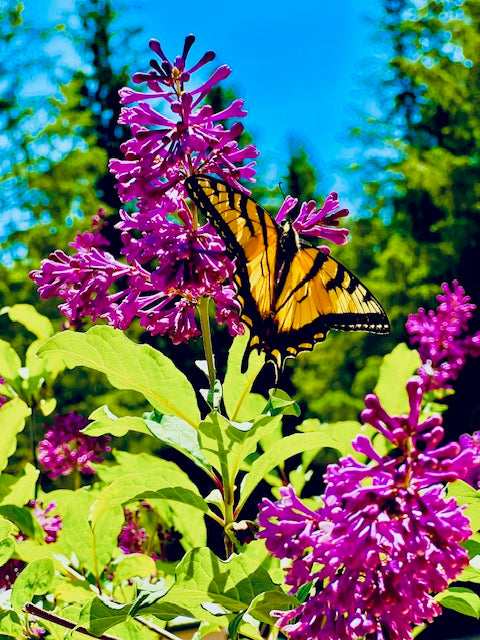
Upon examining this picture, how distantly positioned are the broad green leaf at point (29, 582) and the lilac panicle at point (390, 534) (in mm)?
541

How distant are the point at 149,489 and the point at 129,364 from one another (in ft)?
0.74

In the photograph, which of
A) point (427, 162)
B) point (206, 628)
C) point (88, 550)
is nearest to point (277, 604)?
point (206, 628)

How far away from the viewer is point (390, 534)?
79 cm

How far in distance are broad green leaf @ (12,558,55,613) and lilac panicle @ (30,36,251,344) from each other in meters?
0.45

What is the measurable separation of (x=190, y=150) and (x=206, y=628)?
0.99 metres

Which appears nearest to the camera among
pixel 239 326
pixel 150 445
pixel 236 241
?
pixel 239 326

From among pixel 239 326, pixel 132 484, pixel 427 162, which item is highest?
pixel 427 162

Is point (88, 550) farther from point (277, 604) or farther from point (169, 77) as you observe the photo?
point (169, 77)

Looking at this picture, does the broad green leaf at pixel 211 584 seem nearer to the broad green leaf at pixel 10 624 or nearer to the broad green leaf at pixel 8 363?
the broad green leaf at pixel 10 624

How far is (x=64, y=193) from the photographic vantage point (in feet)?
48.4

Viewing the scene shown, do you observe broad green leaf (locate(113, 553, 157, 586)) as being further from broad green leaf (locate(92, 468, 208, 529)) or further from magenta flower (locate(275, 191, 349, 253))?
magenta flower (locate(275, 191, 349, 253))

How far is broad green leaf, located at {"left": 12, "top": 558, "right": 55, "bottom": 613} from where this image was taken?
3.98ft

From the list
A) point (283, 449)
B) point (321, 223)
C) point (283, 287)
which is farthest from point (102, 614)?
point (283, 287)

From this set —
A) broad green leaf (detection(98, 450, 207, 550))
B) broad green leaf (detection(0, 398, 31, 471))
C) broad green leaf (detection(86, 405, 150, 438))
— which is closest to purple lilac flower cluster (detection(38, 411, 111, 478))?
broad green leaf (detection(98, 450, 207, 550))
